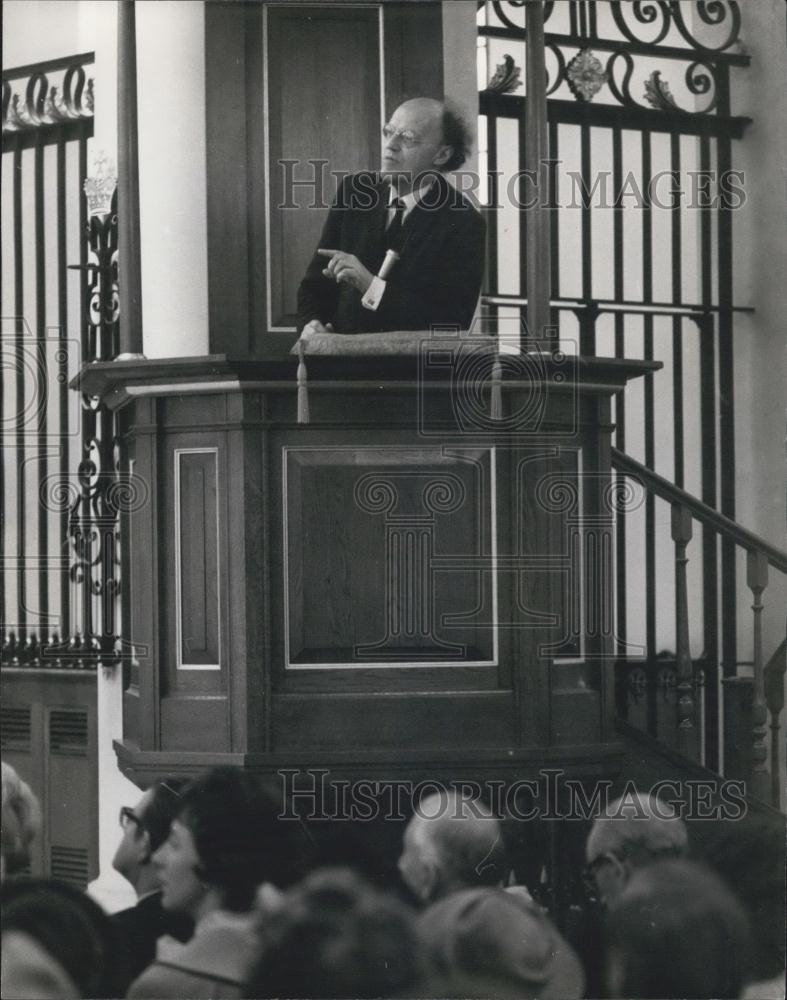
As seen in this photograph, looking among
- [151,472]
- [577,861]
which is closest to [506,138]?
[151,472]

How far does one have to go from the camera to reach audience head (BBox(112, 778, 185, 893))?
14.1 ft

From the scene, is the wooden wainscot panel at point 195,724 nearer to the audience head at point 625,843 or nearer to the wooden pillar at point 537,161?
the audience head at point 625,843

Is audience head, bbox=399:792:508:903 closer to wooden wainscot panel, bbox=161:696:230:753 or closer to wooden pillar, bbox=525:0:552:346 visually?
wooden wainscot panel, bbox=161:696:230:753

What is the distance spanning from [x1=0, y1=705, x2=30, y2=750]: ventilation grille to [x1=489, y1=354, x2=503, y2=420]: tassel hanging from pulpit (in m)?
2.08

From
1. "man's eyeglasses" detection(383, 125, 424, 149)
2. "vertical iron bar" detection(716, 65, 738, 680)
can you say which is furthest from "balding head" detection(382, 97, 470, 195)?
"vertical iron bar" detection(716, 65, 738, 680)

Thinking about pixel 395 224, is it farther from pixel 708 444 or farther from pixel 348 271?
pixel 708 444

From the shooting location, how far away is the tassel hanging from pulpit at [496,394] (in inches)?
163

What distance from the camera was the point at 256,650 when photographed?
4105mm

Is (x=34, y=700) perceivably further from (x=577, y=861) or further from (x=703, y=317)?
(x=703, y=317)

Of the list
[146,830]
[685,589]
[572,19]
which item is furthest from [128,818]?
[572,19]

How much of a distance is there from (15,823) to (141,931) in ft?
2.21

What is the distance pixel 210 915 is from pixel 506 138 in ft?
11.2

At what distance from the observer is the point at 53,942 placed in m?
4.15

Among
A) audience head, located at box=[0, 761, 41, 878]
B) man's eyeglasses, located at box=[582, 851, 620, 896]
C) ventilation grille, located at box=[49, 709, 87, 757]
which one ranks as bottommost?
man's eyeglasses, located at box=[582, 851, 620, 896]
